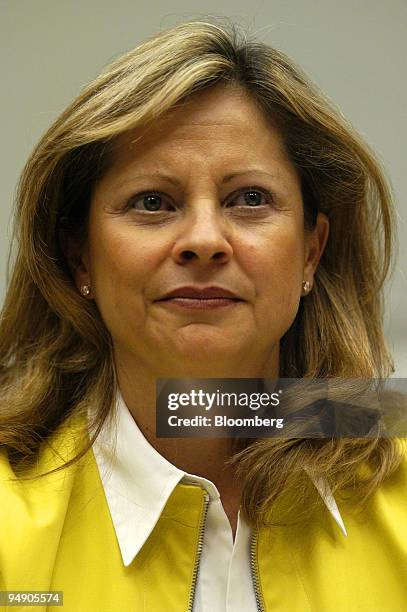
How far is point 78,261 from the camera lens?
1061 mm

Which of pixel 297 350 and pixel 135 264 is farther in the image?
pixel 297 350

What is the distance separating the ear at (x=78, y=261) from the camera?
3.44 feet

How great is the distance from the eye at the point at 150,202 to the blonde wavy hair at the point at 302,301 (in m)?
0.06

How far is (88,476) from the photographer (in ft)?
3.25

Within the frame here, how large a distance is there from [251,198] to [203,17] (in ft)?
0.79

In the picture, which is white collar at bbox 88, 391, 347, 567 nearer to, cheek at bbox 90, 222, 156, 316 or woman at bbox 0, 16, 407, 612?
woman at bbox 0, 16, 407, 612

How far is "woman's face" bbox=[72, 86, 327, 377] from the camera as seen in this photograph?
93 cm

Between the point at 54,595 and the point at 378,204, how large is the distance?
580mm

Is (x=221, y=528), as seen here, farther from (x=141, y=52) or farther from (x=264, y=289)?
(x=141, y=52)

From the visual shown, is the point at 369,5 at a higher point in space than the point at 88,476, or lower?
higher

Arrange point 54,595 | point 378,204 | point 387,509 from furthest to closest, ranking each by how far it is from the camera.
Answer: point 378,204 → point 387,509 → point 54,595

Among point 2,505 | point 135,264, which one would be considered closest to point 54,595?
point 2,505

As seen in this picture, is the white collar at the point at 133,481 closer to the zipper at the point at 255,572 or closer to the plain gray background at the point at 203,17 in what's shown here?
the zipper at the point at 255,572

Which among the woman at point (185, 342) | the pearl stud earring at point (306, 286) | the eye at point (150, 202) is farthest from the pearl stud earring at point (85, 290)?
the pearl stud earring at point (306, 286)
